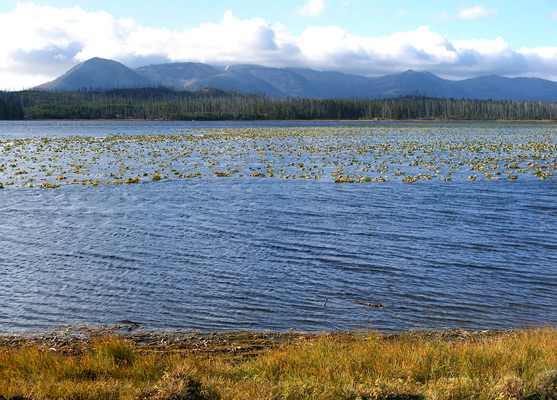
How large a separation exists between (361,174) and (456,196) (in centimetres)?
890

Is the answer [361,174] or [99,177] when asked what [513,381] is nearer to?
[361,174]

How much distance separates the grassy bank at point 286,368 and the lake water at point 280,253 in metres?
1.16

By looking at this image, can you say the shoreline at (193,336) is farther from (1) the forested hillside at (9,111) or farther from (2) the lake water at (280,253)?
(1) the forested hillside at (9,111)

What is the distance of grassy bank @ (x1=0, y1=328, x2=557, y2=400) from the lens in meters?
6.22

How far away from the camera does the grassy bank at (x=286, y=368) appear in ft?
20.4

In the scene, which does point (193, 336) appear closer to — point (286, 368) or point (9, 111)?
point (286, 368)

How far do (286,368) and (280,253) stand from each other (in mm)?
7387

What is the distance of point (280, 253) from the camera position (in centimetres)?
1443

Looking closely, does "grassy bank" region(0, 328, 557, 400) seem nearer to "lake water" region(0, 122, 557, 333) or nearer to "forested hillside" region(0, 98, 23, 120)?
"lake water" region(0, 122, 557, 333)

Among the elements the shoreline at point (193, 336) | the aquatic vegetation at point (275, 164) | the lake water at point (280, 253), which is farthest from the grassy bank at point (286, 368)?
the aquatic vegetation at point (275, 164)

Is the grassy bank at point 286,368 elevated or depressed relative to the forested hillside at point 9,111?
Result: depressed

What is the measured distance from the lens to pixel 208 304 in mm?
10680

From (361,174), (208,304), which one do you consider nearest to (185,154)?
(361,174)

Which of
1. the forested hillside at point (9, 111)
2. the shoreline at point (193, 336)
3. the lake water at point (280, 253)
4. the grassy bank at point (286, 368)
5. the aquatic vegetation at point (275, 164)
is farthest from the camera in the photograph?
the forested hillside at point (9, 111)
